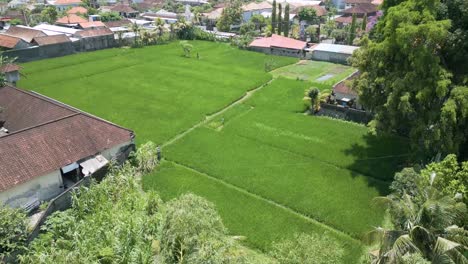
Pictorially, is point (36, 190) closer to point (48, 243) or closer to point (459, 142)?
point (48, 243)

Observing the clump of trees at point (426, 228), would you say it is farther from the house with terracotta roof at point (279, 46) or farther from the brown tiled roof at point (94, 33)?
the brown tiled roof at point (94, 33)

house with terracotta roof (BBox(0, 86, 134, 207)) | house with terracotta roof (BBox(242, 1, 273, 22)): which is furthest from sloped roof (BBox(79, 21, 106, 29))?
house with terracotta roof (BBox(0, 86, 134, 207))

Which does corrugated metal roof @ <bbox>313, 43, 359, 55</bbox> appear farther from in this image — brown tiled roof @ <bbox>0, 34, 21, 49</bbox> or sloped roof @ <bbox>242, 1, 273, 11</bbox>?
brown tiled roof @ <bbox>0, 34, 21, 49</bbox>

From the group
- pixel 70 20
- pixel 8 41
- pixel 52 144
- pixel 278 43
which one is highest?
pixel 70 20

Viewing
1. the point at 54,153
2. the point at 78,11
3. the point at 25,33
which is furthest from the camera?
the point at 78,11

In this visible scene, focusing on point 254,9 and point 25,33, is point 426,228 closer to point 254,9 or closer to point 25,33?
point 25,33

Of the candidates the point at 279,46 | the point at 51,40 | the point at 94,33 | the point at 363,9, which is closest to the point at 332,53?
the point at 279,46
